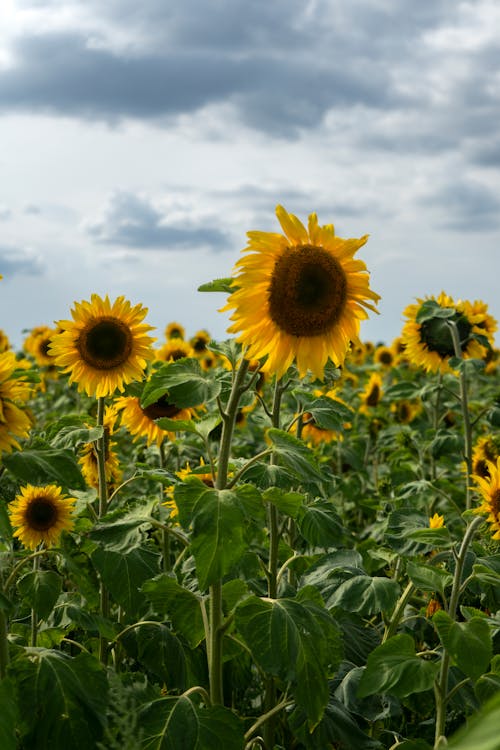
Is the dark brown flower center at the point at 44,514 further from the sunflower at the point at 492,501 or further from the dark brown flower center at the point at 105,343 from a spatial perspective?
the sunflower at the point at 492,501

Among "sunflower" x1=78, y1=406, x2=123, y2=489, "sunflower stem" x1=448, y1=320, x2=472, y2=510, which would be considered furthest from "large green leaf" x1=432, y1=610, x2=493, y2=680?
"sunflower" x1=78, y1=406, x2=123, y2=489

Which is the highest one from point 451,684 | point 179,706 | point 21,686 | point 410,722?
point 21,686

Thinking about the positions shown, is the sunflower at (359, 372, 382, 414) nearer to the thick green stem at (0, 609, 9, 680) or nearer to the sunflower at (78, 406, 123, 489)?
the sunflower at (78, 406, 123, 489)

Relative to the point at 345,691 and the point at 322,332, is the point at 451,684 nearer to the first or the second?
the point at 345,691

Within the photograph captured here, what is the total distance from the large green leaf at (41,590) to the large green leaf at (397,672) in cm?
111

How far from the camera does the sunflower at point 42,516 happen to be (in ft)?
12.2

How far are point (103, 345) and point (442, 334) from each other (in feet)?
9.61

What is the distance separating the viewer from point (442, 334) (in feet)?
20.0

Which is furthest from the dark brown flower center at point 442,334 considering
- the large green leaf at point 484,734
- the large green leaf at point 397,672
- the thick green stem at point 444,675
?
the large green leaf at point 484,734

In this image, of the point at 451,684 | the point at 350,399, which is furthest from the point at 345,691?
the point at 350,399

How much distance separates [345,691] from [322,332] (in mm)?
1253

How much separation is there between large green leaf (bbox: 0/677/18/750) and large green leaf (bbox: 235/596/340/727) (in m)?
0.67

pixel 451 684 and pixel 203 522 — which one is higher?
pixel 203 522

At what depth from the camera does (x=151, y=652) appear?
9.84ft
